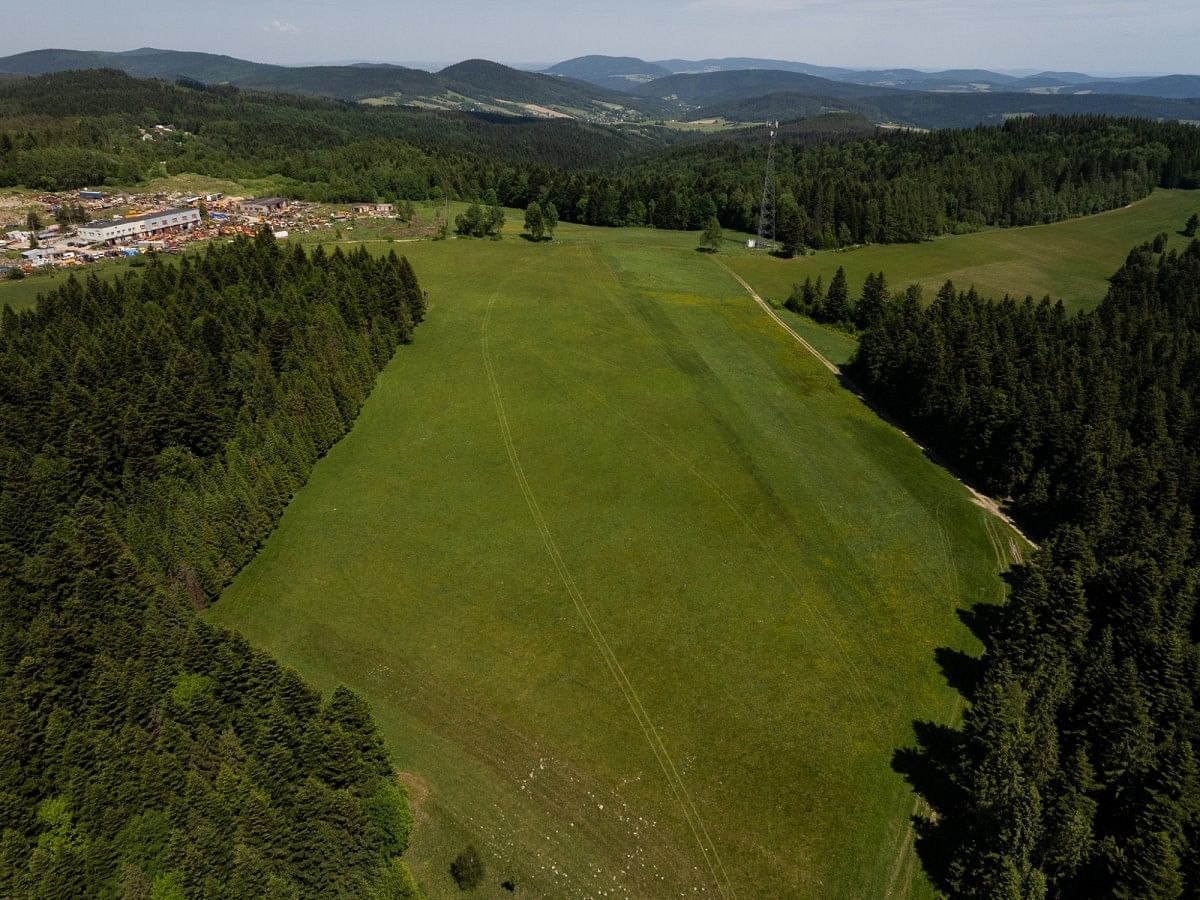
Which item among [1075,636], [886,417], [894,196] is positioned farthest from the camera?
[894,196]

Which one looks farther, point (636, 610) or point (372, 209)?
point (372, 209)

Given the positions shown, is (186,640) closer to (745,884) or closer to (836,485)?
(745,884)

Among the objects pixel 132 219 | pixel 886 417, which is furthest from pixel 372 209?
pixel 886 417

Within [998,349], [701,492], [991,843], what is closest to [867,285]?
[998,349]

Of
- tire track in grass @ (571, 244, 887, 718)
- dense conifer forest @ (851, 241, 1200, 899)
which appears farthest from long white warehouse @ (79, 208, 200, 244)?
dense conifer forest @ (851, 241, 1200, 899)

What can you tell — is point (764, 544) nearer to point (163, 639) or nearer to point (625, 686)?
point (625, 686)

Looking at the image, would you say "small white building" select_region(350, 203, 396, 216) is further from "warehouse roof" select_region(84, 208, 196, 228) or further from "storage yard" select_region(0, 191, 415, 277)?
"warehouse roof" select_region(84, 208, 196, 228)
